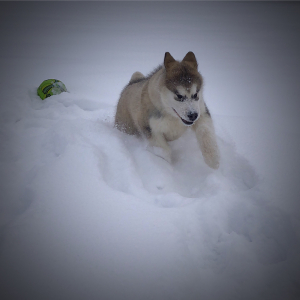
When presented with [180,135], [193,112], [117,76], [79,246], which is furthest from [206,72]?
[79,246]

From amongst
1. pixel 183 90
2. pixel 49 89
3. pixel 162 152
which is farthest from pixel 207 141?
pixel 49 89

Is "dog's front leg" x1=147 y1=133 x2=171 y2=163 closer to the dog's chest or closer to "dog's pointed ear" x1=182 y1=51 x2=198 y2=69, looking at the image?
the dog's chest

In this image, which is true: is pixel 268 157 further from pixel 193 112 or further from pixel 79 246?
pixel 79 246

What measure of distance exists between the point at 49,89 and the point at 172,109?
2.88 metres

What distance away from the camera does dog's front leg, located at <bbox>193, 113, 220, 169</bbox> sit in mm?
2441

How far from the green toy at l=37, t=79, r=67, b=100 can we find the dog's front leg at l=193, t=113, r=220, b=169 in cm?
302

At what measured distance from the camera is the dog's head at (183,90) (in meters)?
2.29

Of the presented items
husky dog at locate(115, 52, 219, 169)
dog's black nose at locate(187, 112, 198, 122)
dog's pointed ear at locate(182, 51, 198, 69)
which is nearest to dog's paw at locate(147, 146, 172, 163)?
husky dog at locate(115, 52, 219, 169)

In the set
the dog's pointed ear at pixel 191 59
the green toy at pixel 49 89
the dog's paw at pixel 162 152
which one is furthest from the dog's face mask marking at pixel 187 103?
the green toy at pixel 49 89

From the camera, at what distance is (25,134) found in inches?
105

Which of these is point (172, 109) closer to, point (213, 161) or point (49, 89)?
point (213, 161)

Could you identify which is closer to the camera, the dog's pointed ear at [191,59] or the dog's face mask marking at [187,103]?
the dog's face mask marking at [187,103]

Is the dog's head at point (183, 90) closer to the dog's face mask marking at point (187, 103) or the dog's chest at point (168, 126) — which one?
the dog's face mask marking at point (187, 103)

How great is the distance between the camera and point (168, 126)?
2.67m
